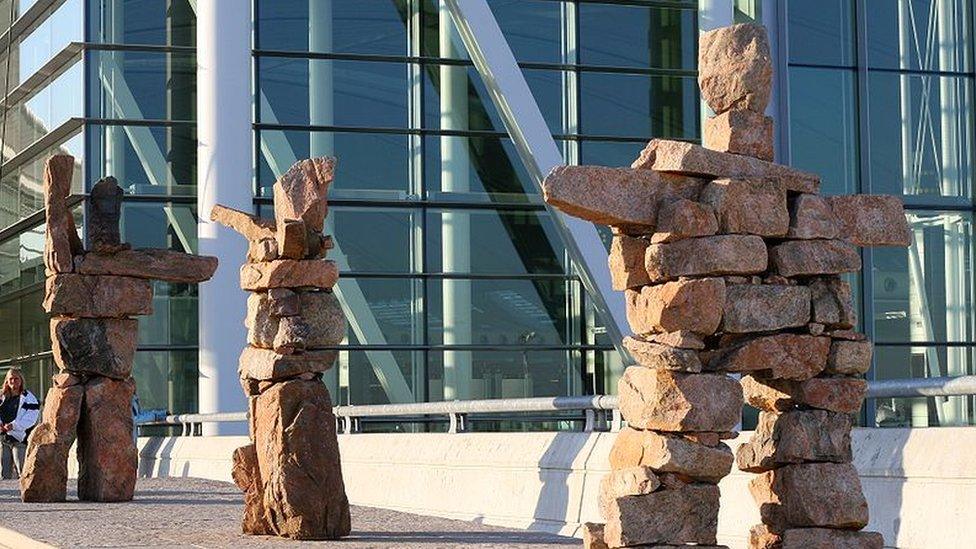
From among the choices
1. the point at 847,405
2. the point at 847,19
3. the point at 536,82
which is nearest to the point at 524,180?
the point at 536,82

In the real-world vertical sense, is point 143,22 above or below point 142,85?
above

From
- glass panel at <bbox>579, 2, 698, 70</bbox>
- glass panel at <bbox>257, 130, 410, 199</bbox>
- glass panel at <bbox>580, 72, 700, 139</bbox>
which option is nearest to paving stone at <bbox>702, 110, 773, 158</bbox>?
glass panel at <bbox>257, 130, 410, 199</bbox>

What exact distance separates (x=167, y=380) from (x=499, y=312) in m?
6.24

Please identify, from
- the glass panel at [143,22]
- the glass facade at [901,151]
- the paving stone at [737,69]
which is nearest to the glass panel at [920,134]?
the glass facade at [901,151]

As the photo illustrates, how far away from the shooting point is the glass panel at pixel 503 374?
102 ft

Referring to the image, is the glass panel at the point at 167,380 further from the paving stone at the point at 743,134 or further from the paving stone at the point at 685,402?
the paving stone at the point at 685,402

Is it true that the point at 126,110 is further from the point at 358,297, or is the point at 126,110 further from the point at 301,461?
the point at 301,461

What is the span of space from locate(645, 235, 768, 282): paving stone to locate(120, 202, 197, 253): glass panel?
2239 centimetres

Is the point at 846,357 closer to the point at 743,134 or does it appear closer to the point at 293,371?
the point at 743,134

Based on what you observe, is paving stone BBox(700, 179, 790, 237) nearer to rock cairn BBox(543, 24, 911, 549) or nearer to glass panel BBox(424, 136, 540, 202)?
rock cairn BBox(543, 24, 911, 549)

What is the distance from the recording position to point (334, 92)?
31234 mm

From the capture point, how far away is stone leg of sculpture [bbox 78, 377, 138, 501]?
19312mm

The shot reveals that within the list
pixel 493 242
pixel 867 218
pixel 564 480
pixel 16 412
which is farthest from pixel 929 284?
pixel 867 218

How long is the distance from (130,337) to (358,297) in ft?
38.1
